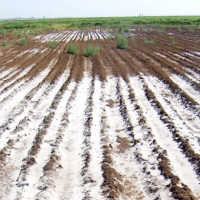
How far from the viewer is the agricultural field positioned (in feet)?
11.9

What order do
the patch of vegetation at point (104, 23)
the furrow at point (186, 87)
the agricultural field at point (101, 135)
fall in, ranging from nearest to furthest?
the agricultural field at point (101, 135) < the furrow at point (186, 87) < the patch of vegetation at point (104, 23)

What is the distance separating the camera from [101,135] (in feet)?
16.8

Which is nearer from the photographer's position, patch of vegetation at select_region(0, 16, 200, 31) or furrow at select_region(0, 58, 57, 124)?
furrow at select_region(0, 58, 57, 124)

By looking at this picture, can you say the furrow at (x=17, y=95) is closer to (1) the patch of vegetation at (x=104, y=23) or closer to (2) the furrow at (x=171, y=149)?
(2) the furrow at (x=171, y=149)

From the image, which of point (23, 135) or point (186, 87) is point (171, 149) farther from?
point (186, 87)

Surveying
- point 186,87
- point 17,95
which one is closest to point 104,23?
point 186,87

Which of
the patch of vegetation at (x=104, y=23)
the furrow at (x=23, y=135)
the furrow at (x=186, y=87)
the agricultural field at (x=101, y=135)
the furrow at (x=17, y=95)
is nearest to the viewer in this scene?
the agricultural field at (x=101, y=135)

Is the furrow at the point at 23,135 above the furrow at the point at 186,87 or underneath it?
underneath

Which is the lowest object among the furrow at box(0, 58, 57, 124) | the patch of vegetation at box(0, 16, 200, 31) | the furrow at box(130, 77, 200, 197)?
the furrow at box(130, 77, 200, 197)

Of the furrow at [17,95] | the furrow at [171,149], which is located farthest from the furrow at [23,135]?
the furrow at [171,149]

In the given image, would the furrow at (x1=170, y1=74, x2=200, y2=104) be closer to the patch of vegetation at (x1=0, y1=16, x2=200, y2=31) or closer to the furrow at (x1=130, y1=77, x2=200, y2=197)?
the furrow at (x1=130, y1=77, x2=200, y2=197)

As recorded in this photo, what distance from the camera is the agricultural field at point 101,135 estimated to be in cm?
363

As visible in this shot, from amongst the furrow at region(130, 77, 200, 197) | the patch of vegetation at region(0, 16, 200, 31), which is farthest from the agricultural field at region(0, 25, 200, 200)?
the patch of vegetation at region(0, 16, 200, 31)

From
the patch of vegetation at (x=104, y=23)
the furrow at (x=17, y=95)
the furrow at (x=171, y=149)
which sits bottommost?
the furrow at (x=171, y=149)
